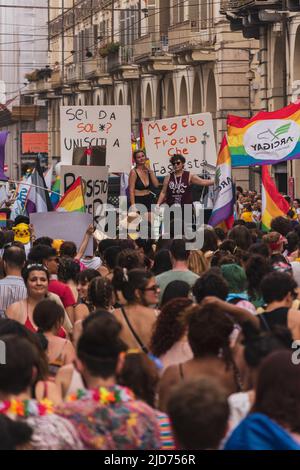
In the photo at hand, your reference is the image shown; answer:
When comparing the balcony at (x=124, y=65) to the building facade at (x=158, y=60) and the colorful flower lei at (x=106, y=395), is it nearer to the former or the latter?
the building facade at (x=158, y=60)

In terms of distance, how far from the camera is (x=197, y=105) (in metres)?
53.4

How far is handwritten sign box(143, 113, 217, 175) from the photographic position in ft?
71.2

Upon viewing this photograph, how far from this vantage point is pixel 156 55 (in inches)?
2158

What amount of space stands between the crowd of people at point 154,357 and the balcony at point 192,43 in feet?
122

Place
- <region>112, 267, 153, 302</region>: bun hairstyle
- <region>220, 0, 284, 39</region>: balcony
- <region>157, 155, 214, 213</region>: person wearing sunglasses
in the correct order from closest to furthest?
<region>112, 267, 153, 302</region>: bun hairstyle < <region>157, 155, 214, 213</region>: person wearing sunglasses < <region>220, 0, 284, 39</region>: balcony

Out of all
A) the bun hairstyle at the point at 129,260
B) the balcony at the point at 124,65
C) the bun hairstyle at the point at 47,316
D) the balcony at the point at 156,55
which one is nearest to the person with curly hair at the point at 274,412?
the bun hairstyle at the point at 47,316

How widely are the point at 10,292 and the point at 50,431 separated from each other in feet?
18.2

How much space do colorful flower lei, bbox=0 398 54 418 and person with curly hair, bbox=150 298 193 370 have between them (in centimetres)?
194

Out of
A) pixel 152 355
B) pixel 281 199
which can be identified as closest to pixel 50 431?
pixel 152 355

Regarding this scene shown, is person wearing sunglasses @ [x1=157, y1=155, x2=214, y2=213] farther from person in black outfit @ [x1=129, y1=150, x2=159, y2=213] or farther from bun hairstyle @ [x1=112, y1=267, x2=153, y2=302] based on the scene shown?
bun hairstyle @ [x1=112, y1=267, x2=153, y2=302]

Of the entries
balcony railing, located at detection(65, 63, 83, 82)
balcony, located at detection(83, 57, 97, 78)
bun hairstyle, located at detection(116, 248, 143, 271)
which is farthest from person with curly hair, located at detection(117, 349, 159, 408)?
balcony railing, located at detection(65, 63, 83, 82)

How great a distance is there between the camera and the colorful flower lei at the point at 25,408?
5.91 m

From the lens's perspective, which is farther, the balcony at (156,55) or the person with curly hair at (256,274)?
the balcony at (156,55)

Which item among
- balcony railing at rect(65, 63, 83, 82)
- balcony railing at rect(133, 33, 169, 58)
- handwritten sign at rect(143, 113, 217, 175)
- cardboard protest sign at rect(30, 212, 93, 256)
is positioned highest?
balcony railing at rect(133, 33, 169, 58)
